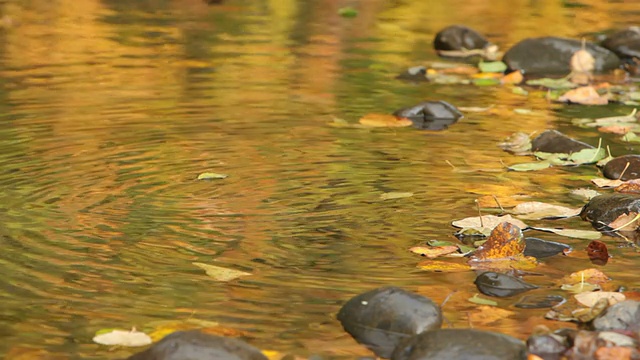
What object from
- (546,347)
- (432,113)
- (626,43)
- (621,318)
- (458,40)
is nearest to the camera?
(546,347)

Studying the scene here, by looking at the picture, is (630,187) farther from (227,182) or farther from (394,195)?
(227,182)

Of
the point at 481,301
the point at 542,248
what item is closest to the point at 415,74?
the point at 542,248

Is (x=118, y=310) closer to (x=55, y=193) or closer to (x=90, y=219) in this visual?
(x=90, y=219)

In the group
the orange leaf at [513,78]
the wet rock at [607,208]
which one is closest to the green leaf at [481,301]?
the wet rock at [607,208]

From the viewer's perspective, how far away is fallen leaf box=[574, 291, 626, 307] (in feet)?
9.21

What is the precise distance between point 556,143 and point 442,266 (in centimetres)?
158

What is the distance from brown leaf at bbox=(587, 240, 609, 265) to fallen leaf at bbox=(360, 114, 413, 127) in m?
1.82

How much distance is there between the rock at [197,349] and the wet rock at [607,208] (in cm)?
152

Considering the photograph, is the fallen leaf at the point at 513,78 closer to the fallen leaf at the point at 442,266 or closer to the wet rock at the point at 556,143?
the wet rock at the point at 556,143

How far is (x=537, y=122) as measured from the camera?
5156 millimetres

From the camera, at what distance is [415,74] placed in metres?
6.30

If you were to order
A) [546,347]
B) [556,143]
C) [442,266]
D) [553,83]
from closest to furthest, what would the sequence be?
[546,347], [442,266], [556,143], [553,83]

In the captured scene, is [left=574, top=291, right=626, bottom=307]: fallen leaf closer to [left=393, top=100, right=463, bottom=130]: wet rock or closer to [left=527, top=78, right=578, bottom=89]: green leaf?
[left=393, top=100, right=463, bottom=130]: wet rock

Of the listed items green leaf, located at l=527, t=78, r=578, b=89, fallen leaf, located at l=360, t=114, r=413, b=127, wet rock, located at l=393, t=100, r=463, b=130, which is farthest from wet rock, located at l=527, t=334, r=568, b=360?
green leaf, located at l=527, t=78, r=578, b=89
